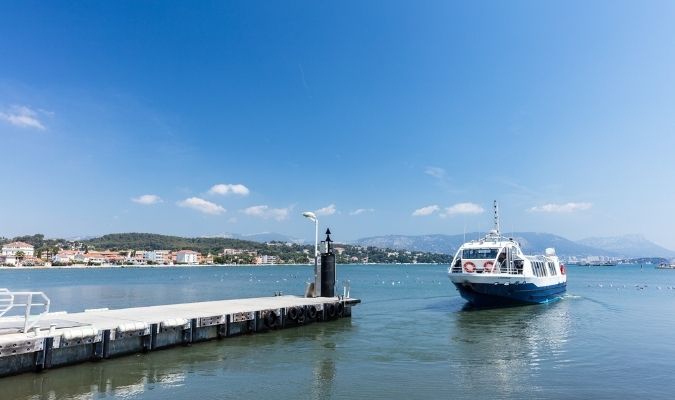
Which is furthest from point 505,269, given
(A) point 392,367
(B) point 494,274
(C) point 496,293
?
(A) point 392,367

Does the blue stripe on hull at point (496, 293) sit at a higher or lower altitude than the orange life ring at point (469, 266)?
lower

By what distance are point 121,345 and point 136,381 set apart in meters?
3.12

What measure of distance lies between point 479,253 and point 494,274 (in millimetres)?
2483

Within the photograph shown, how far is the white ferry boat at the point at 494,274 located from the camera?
36688mm

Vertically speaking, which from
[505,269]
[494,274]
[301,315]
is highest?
[505,269]

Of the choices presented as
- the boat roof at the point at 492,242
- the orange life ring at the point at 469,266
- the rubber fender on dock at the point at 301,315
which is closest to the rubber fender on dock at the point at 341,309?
the rubber fender on dock at the point at 301,315

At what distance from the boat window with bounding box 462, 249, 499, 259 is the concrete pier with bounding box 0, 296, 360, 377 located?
15.6m

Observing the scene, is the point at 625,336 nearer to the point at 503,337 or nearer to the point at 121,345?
the point at 503,337

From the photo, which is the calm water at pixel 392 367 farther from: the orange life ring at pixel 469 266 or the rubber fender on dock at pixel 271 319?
the orange life ring at pixel 469 266

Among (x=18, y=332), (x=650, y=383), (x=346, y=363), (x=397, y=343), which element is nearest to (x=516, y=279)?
(x=397, y=343)

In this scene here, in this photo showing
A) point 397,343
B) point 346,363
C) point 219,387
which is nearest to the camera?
point 219,387

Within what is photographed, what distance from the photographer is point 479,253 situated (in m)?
38.6

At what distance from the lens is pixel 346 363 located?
1888 centimetres

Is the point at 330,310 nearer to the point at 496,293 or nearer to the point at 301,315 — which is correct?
the point at 301,315
